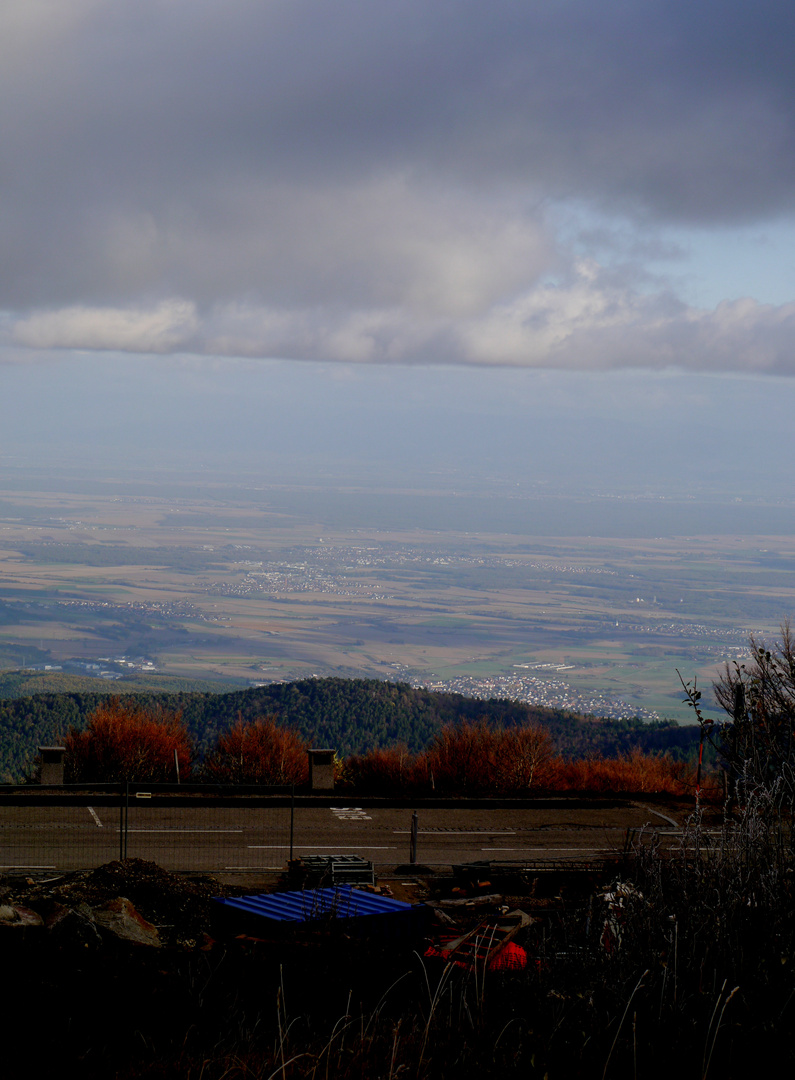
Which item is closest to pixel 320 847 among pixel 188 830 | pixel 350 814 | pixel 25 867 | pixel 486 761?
pixel 188 830

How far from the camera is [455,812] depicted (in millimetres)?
23109

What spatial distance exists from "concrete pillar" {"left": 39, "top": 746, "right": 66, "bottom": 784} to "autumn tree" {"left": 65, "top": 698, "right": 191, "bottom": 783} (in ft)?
16.7

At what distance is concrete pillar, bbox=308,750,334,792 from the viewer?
24250mm

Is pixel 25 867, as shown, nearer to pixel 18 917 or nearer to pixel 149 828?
pixel 149 828

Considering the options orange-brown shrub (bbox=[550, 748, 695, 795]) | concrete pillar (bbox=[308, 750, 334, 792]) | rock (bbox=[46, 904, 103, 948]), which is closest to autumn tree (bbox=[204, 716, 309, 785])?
concrete pillar (bbox=[308, 750, 334, 792])

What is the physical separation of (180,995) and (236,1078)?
1419mm

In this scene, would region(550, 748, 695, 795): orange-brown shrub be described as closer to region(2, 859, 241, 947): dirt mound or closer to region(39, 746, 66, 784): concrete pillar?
region(39, 746, 66, 784): concrete pillar

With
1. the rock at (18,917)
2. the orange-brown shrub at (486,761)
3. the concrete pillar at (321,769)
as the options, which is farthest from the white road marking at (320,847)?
the rock at (18,917)

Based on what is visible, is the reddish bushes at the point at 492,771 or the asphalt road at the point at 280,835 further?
the reddish bushes at the point at 492,771

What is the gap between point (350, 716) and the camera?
6606 cm

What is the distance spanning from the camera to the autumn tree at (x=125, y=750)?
29.7 metres

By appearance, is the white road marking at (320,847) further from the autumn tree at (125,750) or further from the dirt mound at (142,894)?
the autumn tree at (125,750)

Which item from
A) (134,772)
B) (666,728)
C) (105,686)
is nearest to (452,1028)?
(134,772)

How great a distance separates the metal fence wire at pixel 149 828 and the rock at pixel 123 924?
5531 mm
